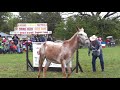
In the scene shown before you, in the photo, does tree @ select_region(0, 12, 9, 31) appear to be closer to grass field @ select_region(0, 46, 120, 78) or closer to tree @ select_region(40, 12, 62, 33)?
tree @ select_region(40, 12, 62, 33)

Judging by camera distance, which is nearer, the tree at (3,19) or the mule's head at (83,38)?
the mule's head at (83,38)

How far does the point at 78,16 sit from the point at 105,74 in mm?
27272

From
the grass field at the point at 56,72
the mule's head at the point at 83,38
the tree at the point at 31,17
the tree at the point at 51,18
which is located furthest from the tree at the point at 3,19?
the mule's head at the point at 83,38

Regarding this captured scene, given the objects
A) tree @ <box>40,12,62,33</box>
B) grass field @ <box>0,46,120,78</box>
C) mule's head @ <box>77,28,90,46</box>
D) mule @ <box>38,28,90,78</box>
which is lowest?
grass field @ <box>0,46,120,78</box>

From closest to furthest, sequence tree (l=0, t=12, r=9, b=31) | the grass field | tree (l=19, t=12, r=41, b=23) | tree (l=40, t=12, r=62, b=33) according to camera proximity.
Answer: the grass field → tree (l=40, t=12, r=62, b=33) → tree (l=19, t=12, r=41, b=23) → tree (l=0, t=12, r=9, b=31)

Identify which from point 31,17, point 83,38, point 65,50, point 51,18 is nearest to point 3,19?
point 31,17

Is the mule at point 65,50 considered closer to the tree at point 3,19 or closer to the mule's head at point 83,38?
the mule's head at point 83,38

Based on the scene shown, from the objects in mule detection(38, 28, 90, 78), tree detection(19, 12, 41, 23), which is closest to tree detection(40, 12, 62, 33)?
tree detection(19, 12, 41, 23)

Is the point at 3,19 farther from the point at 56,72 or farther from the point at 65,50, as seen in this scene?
the point at 65,50

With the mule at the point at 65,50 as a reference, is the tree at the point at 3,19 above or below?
above
